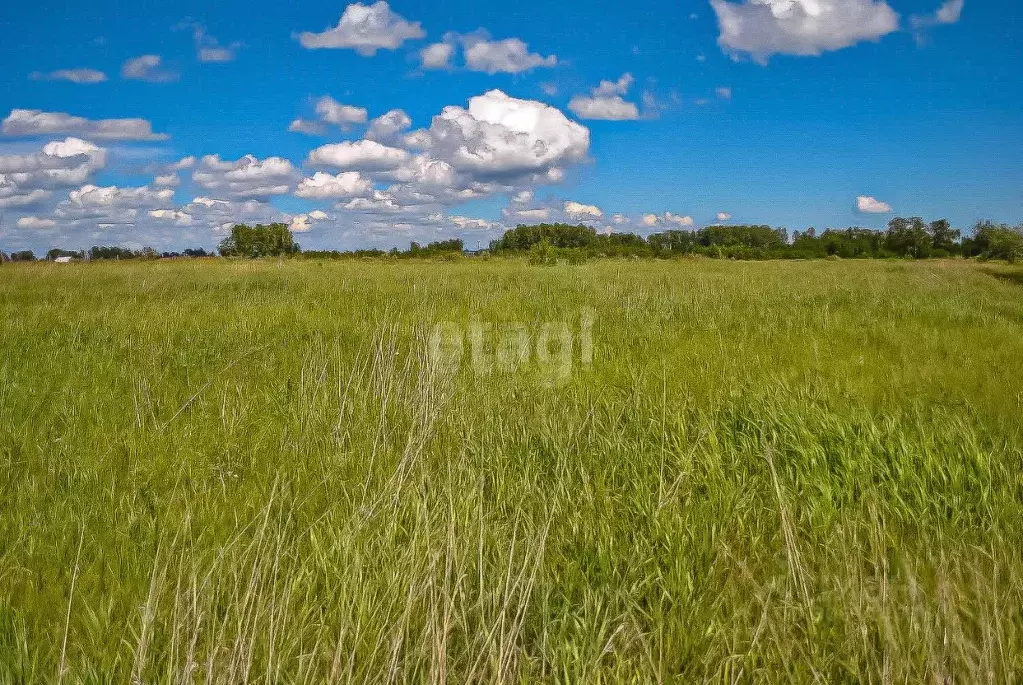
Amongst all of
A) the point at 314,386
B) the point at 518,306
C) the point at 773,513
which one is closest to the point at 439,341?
the point at 314,386

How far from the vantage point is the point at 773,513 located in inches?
110

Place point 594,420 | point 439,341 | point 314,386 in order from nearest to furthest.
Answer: point 594,420
point 314,386
point 439,341

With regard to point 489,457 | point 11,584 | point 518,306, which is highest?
point 518,306

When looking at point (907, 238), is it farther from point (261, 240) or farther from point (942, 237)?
point (261, 240)

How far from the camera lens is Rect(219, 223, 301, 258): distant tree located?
59775 millimetres

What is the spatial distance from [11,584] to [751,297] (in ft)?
31.8

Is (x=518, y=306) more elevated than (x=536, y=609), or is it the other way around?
(x=518, y=306)

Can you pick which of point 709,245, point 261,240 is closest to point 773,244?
point 709,245

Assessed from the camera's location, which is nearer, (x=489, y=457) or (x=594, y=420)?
(x=489, y=457)

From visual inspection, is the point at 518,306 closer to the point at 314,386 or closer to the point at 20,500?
the point at 314,386

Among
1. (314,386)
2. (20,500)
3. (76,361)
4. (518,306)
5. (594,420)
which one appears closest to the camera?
(20,500)
